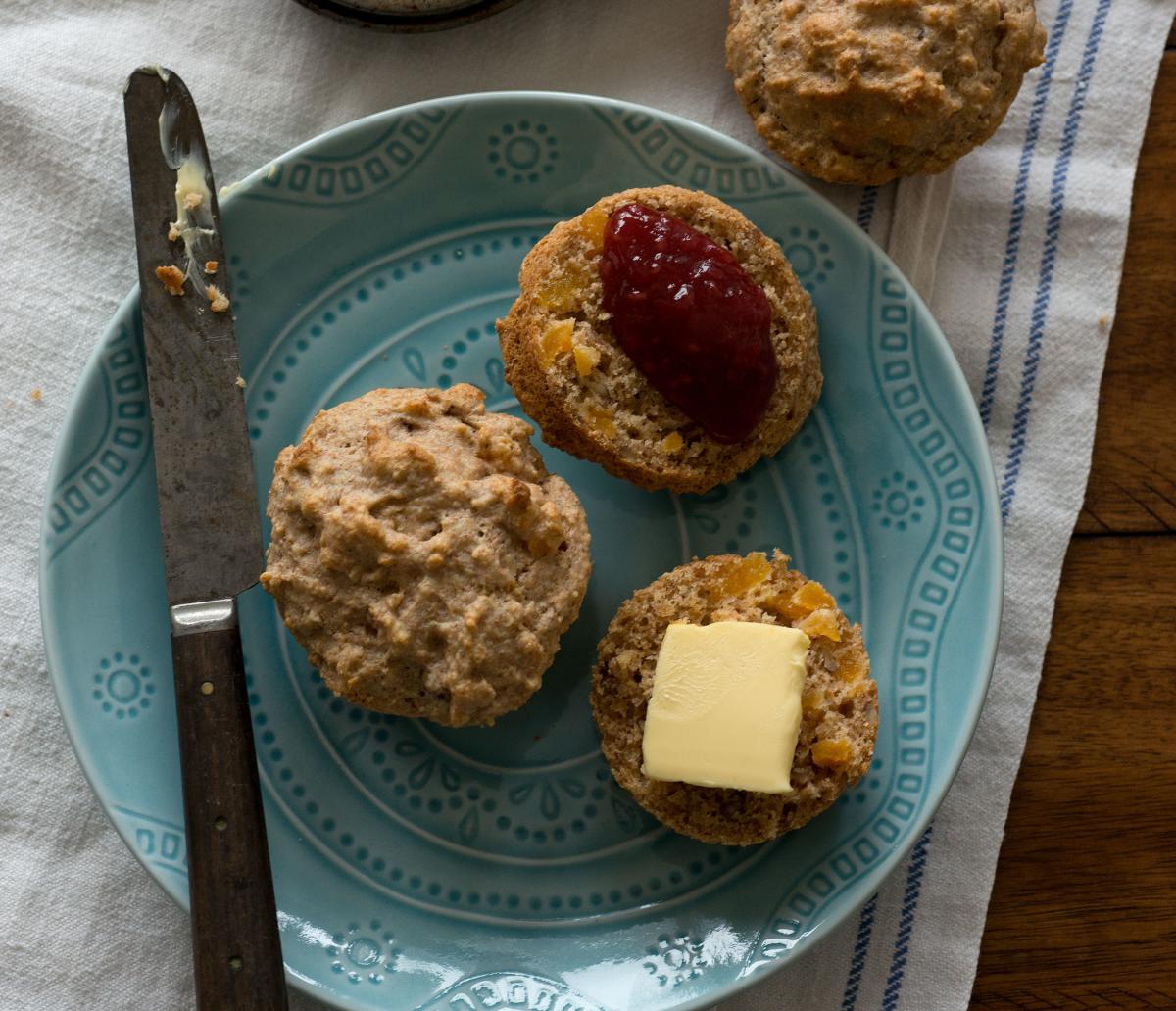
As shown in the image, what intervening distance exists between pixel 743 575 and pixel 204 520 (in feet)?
5.01

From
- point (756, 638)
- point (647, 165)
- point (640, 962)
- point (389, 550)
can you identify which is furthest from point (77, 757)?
point (647, 165)

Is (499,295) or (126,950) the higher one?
(499,295)

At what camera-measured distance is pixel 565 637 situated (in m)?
3.42

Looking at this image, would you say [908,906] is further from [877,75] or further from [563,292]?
[877,75]

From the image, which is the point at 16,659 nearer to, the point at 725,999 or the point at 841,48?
the point at 725,999

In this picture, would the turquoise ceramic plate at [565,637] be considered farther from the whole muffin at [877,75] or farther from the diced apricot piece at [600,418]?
the diced apricot piece at [600,418]

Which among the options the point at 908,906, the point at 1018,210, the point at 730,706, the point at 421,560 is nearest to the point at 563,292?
the point at 421,560

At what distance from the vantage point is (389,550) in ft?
9.21

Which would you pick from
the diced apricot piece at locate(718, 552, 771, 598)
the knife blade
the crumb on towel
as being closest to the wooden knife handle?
the knife blade

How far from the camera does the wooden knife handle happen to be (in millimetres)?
2939

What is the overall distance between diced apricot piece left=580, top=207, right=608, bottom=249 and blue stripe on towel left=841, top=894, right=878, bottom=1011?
85.2 inches

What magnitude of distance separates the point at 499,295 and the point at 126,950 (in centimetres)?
232

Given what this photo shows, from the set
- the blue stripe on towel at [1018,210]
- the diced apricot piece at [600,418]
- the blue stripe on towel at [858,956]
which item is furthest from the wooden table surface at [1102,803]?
the diced apricot piece at [600,418]

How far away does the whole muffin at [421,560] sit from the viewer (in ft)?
9.33
